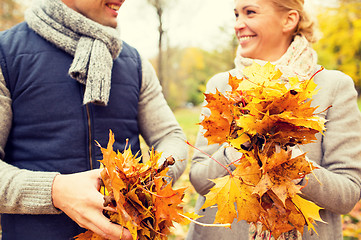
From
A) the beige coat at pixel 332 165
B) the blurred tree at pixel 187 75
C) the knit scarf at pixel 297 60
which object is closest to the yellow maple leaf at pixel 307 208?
the beige coat at pixel 332 165

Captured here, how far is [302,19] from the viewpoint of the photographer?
1870mm

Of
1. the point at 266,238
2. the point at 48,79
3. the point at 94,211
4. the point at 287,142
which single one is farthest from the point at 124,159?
the point at 266,238

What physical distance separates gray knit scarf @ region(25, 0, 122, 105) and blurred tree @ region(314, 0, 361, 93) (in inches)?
443

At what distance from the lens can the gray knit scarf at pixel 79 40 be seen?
1459mm

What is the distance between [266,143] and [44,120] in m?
1.11

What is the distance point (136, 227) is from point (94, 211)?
0.23 metres

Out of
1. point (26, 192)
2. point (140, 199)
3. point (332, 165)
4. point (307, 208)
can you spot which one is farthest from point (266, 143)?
point (26, 192)

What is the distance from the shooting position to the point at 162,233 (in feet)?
3.49

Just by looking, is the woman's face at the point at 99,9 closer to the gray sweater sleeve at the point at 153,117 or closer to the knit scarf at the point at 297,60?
the gray sweater sleeve at the point at 153,117

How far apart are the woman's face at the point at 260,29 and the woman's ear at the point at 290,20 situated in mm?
19

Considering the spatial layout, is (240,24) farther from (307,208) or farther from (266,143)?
(307,208)

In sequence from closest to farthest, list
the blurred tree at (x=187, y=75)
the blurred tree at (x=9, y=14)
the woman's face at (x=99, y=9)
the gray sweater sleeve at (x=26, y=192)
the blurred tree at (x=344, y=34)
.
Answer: the gray sweater sleeve at (x=26, y=192)
the woman's face at (x=99, y=9)
the blurred tree at (x=9, y=14)
the blurred tree at (x=344, y=34)
the blurred tree at (x=187, y=75)

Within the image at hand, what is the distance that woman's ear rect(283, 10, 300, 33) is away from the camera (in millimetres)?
1805

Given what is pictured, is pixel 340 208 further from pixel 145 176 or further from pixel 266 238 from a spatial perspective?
pixel 145 176
